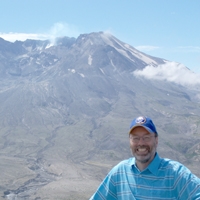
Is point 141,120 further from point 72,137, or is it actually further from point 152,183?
point 72,137

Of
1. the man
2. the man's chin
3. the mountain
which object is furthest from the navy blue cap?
the mountain

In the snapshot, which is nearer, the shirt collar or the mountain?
the shirt collar

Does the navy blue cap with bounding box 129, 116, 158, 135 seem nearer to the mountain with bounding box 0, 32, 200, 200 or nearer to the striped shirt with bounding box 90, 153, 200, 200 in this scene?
the striped shirt with bounding box 90, 153, 200, 200

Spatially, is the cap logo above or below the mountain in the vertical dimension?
below

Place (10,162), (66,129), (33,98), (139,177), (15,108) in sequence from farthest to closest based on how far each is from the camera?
(33,98) → (15,108) → (66,129) → (10,162) → (139,177)

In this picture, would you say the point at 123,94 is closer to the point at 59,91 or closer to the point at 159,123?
the point at 59,91

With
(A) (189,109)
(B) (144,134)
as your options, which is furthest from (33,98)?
(B) (144,134)

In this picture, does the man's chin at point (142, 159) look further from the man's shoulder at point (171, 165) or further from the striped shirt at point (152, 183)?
the man's shoulder at point (171, 165)
